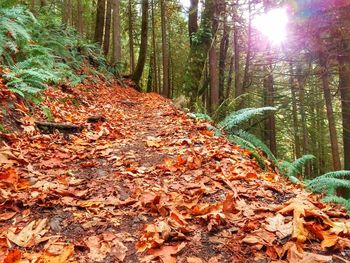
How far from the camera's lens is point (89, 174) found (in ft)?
11.1

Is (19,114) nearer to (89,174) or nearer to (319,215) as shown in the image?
(89,174)

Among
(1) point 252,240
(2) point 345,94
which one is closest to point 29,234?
(1) point 252,240

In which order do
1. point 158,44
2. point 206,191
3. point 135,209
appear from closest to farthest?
point 135,209 → point 206,191 → point 158,44

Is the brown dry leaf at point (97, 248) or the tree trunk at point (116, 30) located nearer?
the brown dry leaf at point (97, 248)

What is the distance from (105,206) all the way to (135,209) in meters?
0.25

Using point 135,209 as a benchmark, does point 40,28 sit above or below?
above

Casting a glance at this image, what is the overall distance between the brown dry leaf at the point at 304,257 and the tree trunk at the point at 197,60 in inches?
265

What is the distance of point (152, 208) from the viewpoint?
2.47 meters

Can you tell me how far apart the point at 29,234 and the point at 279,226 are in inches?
65.5

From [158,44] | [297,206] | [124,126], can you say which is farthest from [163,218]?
[158,44]

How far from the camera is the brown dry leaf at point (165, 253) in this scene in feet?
6.25

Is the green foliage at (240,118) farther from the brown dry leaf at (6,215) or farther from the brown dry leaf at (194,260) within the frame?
the brown dry leaf at (6,215)

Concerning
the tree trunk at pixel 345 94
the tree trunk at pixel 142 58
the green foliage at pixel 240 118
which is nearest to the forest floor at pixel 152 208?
the green foliage at pixel 240 118

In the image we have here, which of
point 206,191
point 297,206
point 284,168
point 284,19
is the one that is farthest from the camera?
point 284,19
